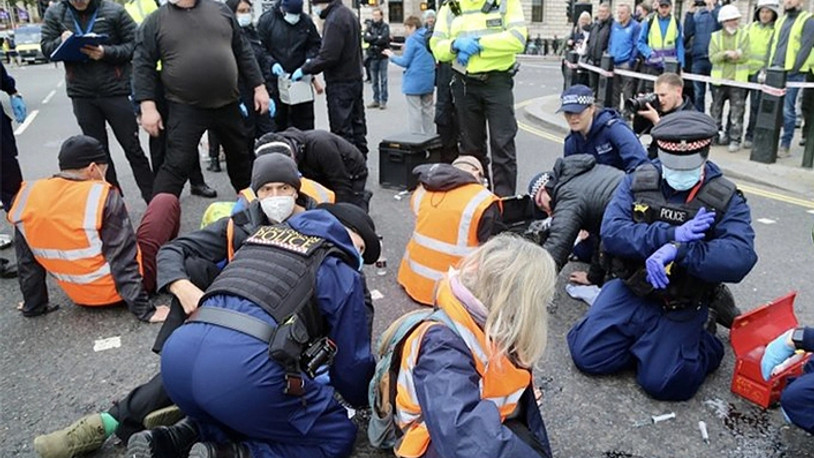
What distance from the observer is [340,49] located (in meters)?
6.42

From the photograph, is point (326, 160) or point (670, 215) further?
point (326, 160)

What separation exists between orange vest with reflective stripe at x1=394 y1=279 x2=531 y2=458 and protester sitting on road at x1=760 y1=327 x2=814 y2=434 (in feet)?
3.81

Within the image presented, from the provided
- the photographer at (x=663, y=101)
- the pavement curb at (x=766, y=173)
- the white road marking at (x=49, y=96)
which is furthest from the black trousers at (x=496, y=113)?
the white road marking at (x=49, y=96)

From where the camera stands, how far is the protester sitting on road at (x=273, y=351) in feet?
7.16

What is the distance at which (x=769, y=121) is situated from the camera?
7.32m

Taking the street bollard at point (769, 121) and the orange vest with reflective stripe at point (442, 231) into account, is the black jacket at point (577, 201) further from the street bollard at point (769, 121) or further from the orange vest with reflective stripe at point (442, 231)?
the street bollard at point (769, 121)

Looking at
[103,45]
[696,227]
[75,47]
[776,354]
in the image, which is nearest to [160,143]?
[103,45]

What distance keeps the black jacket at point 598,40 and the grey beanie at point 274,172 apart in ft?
29.5

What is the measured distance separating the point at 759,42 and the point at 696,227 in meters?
6.49

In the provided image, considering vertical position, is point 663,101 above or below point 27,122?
above

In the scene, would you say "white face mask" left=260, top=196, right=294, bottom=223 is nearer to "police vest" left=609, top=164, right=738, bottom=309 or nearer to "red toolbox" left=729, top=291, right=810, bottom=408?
"police vest" left=609, top=164, right=738, bottom=309

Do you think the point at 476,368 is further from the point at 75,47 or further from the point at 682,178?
the point at 75,47

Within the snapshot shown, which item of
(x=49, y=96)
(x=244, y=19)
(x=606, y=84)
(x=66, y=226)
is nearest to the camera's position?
(x=66, y=226)

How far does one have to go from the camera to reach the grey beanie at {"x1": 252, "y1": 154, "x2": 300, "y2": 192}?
3.13 meters
